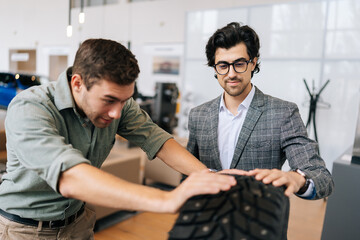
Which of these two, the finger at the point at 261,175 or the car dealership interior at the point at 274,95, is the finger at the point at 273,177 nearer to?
the finger at the point at 261,175

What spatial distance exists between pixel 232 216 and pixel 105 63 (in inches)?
24.5

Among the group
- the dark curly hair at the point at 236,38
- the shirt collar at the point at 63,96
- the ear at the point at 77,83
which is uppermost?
the dark curly hair at the point at 236,38

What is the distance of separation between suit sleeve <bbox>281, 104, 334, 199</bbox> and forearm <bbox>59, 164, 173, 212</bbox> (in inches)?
28.2

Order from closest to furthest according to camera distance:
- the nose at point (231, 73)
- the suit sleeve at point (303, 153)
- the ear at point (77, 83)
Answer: the ear at point (77, 83), the suit sleeve at point (303, 153), the nose at point (231, 73)

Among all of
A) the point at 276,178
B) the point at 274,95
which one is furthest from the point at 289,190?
the point at 274,95

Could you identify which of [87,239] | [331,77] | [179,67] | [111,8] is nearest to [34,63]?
[111,8]

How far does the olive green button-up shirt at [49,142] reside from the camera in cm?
90

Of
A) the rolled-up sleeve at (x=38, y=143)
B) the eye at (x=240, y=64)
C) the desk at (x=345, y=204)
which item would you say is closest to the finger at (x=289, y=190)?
the rolled-up sleeve at (x=38, y=143)

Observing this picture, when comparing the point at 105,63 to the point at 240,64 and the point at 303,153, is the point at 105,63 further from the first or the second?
the point at 303,153

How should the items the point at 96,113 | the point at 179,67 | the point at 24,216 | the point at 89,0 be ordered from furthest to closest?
the point at 89,0 → the point at 179,67 → the point at 24,216 → the point at 96,113

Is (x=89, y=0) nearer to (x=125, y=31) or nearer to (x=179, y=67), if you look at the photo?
(x=125, y=31)

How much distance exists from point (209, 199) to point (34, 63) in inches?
629

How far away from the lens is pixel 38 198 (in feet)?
3.84

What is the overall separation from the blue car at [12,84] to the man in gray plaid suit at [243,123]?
7.62 meters
